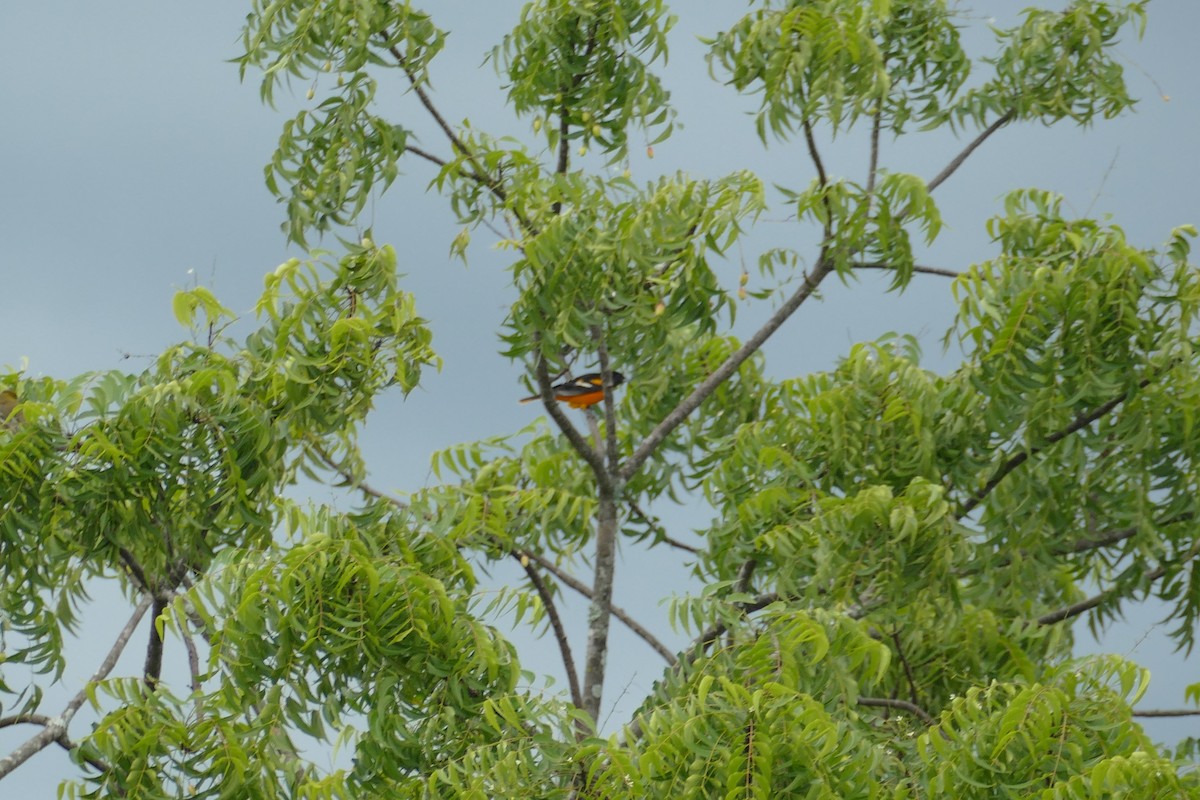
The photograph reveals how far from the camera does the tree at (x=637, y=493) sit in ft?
18.0

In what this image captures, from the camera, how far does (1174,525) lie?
7.68m

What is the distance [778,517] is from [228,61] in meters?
3.52

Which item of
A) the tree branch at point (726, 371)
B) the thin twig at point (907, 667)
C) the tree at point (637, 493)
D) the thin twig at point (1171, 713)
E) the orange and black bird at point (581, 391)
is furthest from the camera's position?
the orange and black bird at point (581, 391)

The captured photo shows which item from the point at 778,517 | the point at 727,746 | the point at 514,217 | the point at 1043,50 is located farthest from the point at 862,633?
the point at 1043,50

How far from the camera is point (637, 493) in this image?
923 centimetres

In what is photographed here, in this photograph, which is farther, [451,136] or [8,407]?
[451,136]

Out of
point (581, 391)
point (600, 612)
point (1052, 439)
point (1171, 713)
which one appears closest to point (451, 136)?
point (581, 391)

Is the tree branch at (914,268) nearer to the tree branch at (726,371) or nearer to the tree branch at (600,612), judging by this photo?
the tree branch at (726,371)

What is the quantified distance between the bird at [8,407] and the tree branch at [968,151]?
17.1 ft

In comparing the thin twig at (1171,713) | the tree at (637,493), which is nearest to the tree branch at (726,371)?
the tree at (637,493)

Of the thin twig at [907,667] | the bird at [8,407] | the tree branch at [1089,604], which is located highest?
the tree branch at [1089,604]

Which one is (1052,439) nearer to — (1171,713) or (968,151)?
(1171,713)

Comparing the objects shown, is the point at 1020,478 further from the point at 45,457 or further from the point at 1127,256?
the point at 45,457

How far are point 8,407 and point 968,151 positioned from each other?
18.5 feet
